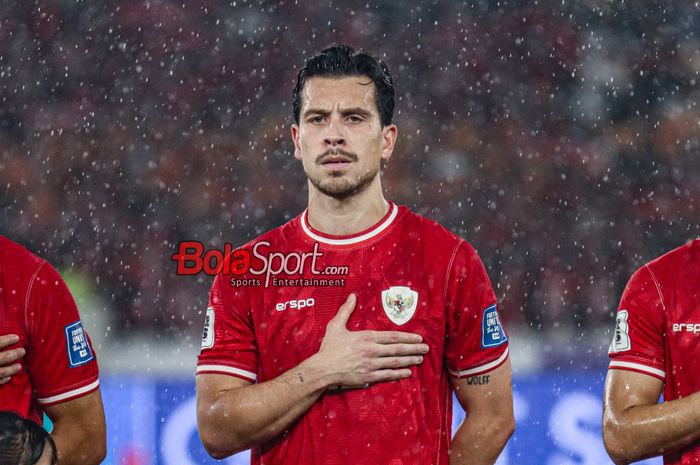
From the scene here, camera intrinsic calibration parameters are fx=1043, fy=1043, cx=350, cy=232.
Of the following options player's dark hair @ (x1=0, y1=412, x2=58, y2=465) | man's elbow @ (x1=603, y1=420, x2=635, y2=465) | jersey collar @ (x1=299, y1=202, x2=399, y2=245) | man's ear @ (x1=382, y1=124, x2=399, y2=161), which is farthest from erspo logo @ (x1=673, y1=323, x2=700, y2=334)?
player's dark hair @ (x1=0, y1=412, x2=58, y2=465)

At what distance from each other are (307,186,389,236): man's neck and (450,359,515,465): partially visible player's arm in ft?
1.75

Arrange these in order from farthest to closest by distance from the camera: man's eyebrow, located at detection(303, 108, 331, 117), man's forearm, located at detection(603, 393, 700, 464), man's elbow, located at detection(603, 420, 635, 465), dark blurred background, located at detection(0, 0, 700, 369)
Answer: dark blurred background, located at detection(0, 0, 700, 369), man's eyebrow, located at detection(303, 108, 331, 117), man's elbow, located at detection(603, 420, 635, 465), man's forearm, located at detection(603, 393, 700, 464)

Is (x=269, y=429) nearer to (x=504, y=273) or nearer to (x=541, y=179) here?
(x=504, y=273)

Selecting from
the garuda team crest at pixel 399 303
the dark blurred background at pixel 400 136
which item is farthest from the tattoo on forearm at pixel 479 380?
the dark blurred background at pixel 400 136

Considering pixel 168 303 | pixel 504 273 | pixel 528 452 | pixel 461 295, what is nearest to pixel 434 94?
pixel 504 273

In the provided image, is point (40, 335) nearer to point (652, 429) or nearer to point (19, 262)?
point (19, 262)

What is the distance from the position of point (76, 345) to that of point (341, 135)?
0.98 m

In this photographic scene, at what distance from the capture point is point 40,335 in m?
2.96

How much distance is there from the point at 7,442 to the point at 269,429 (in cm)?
71

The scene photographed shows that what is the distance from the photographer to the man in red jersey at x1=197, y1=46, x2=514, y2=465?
2.86 m

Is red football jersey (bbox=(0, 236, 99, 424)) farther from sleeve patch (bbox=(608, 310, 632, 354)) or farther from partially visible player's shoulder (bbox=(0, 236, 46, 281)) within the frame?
sleeve patch (bbox=(608, 310, 632, 354))

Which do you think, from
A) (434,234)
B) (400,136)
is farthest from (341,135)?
(400,136)

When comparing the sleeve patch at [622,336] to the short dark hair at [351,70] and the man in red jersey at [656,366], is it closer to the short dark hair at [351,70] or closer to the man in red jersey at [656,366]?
the man in red jersey at [656,366]

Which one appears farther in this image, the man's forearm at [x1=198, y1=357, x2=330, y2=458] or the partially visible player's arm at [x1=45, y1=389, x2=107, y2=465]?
the partially visible player's arm at [x1=45, y1=389, x2=107, y2=465]
